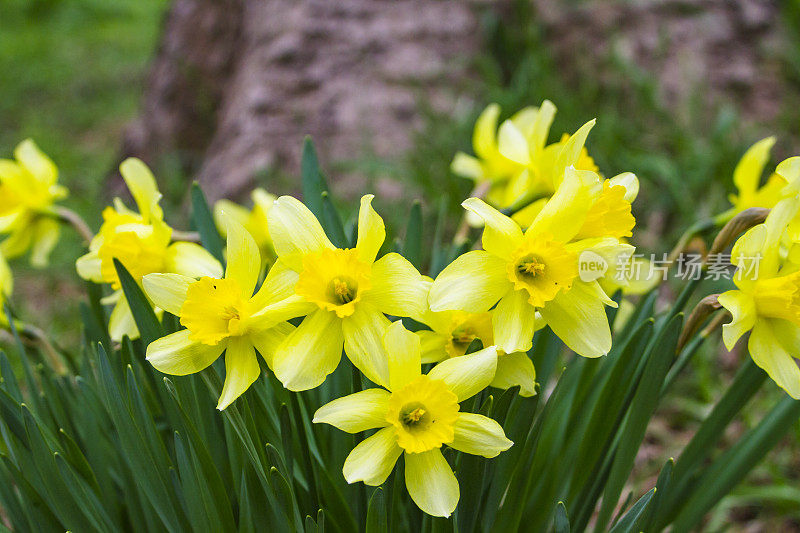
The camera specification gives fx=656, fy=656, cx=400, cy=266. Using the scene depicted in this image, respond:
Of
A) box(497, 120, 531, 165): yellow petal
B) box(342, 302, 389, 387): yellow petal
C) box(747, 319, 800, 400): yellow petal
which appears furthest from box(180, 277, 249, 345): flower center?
box(747, 319, 800, 400): yellow petal

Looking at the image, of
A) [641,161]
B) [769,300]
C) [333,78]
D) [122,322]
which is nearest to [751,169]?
[769,300]

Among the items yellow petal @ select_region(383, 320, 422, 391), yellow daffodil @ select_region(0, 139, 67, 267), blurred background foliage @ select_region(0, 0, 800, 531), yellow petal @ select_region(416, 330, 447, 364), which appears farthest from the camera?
blurred background foliage @ select_region(0, 0, 800, 531)

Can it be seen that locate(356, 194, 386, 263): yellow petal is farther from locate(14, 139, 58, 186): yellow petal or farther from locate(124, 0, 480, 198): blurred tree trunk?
locate(124, 0, 480, 198): blurred tree trunk

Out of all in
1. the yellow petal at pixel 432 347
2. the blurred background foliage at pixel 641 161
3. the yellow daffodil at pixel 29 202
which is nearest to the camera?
the yellow petal at pixel 432 347

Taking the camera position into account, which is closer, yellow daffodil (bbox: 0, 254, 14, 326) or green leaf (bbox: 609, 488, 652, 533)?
green leaf (bbox: 609, 488, 652, 533)

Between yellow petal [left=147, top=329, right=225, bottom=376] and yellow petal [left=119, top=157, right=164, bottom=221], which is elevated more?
yellow petal [left=119, top=157, right=164, bottom=221]

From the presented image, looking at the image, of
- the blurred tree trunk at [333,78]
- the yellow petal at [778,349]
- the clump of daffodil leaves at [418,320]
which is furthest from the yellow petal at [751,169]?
the blurred tree trunk at [333,78]

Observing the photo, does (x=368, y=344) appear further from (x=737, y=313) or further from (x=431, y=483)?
(x=737, y=313)

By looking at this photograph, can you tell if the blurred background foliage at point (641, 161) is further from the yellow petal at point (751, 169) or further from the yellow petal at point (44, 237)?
the yellow petal at point (44, 237)
